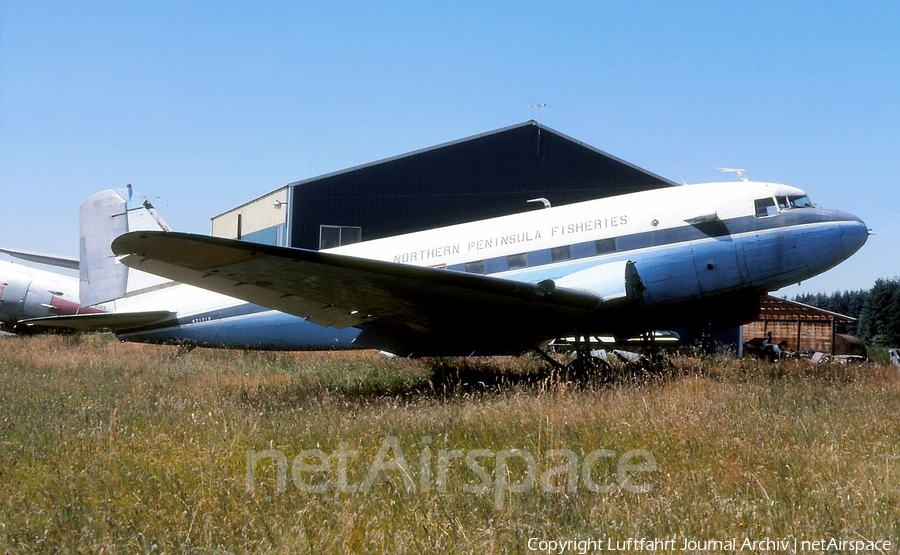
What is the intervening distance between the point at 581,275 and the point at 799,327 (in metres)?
26.8

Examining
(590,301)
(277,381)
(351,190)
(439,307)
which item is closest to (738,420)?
(590,301)

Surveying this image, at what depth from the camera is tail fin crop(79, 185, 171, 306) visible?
14.1 metres

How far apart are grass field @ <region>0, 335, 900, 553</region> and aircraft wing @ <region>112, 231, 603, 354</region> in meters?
1.19

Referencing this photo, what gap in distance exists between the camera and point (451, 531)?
4.31 m

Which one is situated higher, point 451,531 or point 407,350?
point 407,350

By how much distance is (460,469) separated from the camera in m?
5.71

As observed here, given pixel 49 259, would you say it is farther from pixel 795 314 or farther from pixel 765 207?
pixel 795 314

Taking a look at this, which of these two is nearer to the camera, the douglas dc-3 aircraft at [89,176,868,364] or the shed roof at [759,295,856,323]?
the douglas dc-3 aircraft at [89,176,868,364]

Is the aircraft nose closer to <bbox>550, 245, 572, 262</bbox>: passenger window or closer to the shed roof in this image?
<bbox>550, 245, 572, 262</bbox>: passenger window

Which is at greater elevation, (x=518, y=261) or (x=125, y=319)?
(x=518, y=261)

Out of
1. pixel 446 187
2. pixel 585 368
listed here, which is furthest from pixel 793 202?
pixel 446 187

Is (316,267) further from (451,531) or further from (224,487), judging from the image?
(451,531)

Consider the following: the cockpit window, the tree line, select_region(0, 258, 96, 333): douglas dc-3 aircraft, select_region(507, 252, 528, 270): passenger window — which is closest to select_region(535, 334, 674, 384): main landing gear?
select_region(507, 252, 528, 270): passenger window

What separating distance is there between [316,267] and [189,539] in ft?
15.2
